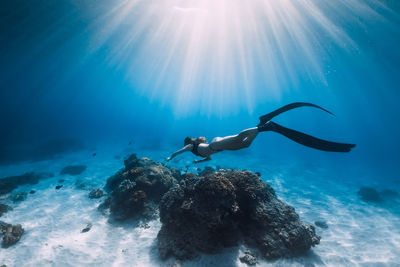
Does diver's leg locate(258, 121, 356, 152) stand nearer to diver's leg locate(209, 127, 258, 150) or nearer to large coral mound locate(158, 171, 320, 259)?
diver's leg locate(209, 127, 258, 150)

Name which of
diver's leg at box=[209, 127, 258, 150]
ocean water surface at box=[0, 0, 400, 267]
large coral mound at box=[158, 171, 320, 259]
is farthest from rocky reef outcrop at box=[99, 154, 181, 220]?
diver's leg at box=[209, 127, 258, 150]

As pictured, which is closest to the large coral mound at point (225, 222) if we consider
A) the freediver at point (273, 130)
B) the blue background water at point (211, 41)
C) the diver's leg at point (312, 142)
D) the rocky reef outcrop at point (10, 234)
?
the freediver at point (273, 130)

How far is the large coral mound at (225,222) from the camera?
5.38m

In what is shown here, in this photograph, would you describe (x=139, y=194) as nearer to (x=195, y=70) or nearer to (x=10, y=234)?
(x=10, y=234)

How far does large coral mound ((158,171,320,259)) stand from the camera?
5383mm

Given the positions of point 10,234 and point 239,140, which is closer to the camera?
point 239,140

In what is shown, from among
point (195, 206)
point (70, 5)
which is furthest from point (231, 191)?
point (70, 5)

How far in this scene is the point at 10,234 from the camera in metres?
6.86

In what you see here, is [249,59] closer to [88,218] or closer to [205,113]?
[88,218]

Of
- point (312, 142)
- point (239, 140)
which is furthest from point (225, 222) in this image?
point (312, 142)

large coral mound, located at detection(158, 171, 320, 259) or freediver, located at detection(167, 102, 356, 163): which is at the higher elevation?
freediver, located at detection(167, 102, 356, 163)

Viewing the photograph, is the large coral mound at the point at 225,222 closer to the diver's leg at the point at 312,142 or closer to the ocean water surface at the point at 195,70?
the ocean water surface at the point at 195,70

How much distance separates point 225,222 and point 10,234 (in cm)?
924

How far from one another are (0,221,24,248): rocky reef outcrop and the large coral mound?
6507mm
